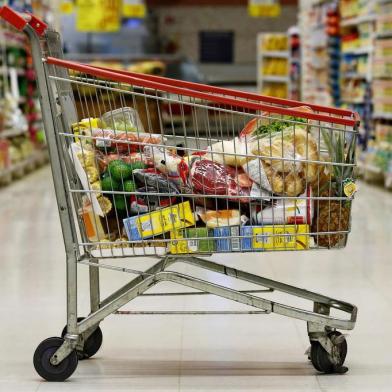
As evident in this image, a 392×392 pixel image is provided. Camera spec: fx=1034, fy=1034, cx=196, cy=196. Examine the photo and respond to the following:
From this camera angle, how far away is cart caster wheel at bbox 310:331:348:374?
11.1 ft

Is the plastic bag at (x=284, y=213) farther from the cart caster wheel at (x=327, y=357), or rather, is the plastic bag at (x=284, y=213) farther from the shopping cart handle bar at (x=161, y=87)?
the cart caster wheel at (x=327, y=357)

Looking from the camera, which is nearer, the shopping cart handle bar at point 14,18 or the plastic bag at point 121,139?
the shopping cart handle bar at point 14,18

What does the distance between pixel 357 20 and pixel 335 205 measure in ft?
27.6

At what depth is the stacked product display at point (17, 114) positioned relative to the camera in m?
11.0

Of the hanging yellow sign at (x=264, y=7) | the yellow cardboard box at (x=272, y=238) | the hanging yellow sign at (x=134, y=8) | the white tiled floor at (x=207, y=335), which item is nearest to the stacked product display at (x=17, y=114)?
the hanging yellow sign at (x=134, y=8)

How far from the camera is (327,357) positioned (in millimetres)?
3371

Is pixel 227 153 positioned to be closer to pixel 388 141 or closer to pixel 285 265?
pixel 285 265

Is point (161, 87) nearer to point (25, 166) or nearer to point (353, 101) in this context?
point (353, 101)

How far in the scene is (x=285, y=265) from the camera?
5629mm

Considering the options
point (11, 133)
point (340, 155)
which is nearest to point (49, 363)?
point (340, 155)

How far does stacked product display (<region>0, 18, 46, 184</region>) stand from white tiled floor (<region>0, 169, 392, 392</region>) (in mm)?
5081

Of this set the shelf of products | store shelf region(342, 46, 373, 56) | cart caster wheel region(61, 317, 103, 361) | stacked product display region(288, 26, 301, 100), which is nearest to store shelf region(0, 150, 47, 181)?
store shelf region(342, 46, 373, 56)

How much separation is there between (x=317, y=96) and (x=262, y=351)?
10682 millimetres

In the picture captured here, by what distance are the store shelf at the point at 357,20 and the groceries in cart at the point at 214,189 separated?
307 inches
